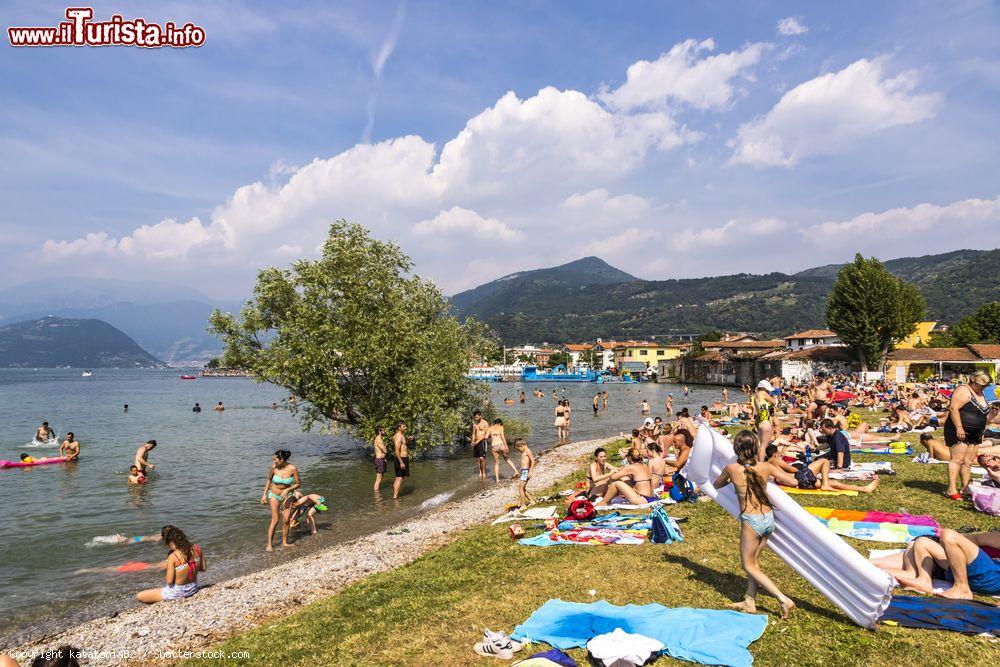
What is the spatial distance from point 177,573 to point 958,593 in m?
9.73

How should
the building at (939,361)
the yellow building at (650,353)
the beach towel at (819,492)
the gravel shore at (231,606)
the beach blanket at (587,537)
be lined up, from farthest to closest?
the yellow building at (650,353), the building at (939,361), the beach towel at (819,492), the beach blanket at (587,537), the gravel shore at (231,606)

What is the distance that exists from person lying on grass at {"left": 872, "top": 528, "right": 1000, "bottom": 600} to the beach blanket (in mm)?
3227

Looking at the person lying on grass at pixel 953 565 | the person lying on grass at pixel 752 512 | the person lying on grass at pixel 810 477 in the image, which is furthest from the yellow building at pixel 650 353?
the person lying on grass at pixel 752 512

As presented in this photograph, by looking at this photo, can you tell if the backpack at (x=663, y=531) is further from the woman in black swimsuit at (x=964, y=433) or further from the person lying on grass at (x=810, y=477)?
the woman in black swimsuit at (x=964, y=433)

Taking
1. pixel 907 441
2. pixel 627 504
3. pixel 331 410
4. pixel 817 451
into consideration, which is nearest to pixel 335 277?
pixel 331 410

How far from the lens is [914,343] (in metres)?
77.1

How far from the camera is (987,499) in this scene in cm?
881

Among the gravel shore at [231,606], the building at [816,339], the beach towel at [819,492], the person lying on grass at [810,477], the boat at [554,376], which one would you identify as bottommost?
the boat at [554,376]

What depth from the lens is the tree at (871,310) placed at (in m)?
55.3

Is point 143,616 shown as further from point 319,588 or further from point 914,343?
point 914,343

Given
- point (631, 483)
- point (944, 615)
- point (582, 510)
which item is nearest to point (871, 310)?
point (631, 483)

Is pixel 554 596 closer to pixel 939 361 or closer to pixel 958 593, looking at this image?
pixel 958 593

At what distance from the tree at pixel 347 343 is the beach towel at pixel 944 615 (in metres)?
15.8

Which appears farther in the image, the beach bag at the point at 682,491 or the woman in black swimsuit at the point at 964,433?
the beach bag at the point at 682,491
